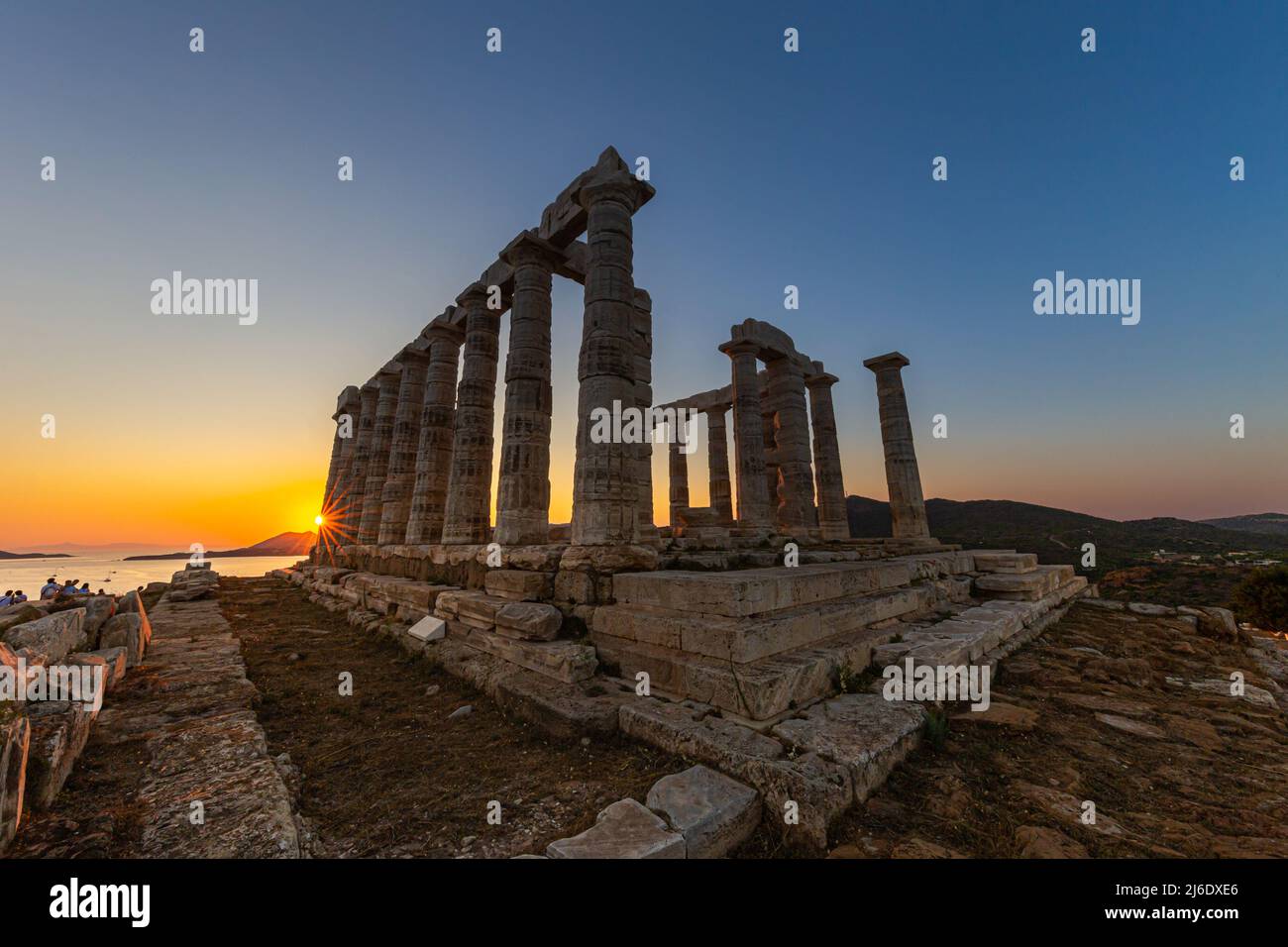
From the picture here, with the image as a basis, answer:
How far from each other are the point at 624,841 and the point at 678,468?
23.8m

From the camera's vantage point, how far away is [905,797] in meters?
3.27

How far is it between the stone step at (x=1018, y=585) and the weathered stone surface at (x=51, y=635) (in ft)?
46.2

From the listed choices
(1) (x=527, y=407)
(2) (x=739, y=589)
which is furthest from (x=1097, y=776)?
(1) (x=527, y=407)

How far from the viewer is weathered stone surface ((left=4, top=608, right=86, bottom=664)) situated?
4168 millimetres

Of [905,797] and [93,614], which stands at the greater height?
[93,614]

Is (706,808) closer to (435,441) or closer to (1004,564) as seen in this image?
(1004,564)

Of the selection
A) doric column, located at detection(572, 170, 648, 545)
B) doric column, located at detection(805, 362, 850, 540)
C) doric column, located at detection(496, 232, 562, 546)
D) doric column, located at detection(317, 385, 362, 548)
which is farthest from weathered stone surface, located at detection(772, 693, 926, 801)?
doric column, located at detection(317, 385, 362, 548)

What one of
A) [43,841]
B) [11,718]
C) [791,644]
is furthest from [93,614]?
[791,644]

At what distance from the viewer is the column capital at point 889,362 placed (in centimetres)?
1806

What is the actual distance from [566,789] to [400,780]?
1.35m

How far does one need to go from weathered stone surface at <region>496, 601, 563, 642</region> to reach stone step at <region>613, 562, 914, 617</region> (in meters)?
0.91

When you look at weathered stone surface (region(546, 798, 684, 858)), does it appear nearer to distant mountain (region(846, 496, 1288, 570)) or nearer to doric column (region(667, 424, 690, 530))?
doric column (region(667, 424, 690, 530))

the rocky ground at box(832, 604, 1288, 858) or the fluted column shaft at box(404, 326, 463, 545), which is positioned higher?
the fluted column shaft at box(404, 326, 463, 545)
